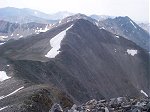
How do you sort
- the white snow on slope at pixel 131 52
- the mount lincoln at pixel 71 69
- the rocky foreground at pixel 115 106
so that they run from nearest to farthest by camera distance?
the rocky foreground at pixel 115 106 < the mount lincoln at pixel 71 69 < the white snow on slope at pixel 131 52

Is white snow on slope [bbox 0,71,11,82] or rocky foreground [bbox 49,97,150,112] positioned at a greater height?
rocky foreground [bbox 49,97,150,112]

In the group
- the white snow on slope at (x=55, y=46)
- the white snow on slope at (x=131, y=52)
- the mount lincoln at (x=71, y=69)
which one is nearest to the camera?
the mount lincoln at (x=71, y=69)

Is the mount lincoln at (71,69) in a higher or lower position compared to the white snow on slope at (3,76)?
lower

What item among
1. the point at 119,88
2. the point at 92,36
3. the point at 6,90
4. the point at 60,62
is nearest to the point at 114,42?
the point at 92,36

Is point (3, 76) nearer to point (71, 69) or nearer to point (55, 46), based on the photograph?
point (71, 69)

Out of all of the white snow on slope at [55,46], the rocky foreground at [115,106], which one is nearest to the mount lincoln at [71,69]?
the white snow on slope at [55,46]

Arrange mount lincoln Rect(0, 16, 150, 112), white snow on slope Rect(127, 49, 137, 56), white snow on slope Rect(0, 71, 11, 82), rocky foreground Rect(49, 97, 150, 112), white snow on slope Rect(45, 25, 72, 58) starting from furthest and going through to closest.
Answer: white snow on slope Rect(127, 49, 137, 56), white snow on slope Rect(45, 25, 72, 58), white snow on slope Rect(0, 71, 11, 82), mount lincoln Rect(0, 16, 150, 112), rocky foreground Rect(49, 97, 150, 112)

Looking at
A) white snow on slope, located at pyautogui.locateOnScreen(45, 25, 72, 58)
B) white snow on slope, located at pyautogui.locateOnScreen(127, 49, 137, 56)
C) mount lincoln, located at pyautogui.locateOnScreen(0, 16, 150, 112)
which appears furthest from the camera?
white snow on slope, located at pyautogui.locateOnScreen(127, 49, 137, 56)

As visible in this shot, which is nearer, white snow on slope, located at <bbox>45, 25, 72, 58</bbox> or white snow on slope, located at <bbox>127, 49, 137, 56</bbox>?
white snow on slope, located at <bbox>45, 25, 72, 58</bbox>

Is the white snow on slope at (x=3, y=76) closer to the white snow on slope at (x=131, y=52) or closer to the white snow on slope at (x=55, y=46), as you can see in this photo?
the white snow on slope at (x=55, y=46)

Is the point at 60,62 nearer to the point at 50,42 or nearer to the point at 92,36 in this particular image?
the point at 50,42

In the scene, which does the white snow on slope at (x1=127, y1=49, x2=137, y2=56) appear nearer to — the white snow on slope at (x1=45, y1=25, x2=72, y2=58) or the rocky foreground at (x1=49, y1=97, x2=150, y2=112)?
the white snow on slope at (x1=45, y1=25, x2=72, y2=58)

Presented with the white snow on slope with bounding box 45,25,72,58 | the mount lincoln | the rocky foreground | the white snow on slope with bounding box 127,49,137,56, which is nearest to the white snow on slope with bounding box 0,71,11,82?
the mount lincoln

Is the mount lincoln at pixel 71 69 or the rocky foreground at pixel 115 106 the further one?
the mount lincoln at pixel 71 69
